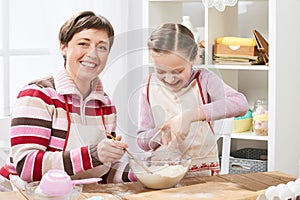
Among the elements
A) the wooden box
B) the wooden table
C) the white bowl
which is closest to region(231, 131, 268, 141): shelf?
the wooden box

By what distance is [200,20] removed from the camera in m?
3.40

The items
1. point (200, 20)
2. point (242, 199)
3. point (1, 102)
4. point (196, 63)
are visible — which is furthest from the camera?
point (200, 20)

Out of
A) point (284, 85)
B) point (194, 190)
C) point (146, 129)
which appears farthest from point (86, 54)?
point (284, 85)

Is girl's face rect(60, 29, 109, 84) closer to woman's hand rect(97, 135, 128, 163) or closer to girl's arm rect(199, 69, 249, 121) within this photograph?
woman's hand rect(97, 135, 128, 163)

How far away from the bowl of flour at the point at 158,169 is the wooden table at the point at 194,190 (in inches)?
1.1

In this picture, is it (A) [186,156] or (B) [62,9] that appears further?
(B) [62,9]

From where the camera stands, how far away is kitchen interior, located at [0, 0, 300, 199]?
2797 mm

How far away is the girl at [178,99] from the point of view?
168 centimetres

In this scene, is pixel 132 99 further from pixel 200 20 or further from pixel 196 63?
pixel 200 20

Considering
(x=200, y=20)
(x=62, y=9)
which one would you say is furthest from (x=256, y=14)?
(x=62, y=9)

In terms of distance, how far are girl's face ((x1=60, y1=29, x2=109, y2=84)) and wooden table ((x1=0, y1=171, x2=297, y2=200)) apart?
33cm

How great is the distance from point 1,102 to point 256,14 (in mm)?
1428

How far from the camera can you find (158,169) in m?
1.69

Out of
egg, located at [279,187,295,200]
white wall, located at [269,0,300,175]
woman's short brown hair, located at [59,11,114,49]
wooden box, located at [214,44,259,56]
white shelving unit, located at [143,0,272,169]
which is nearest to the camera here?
egg, located at [279,187,295,200]
